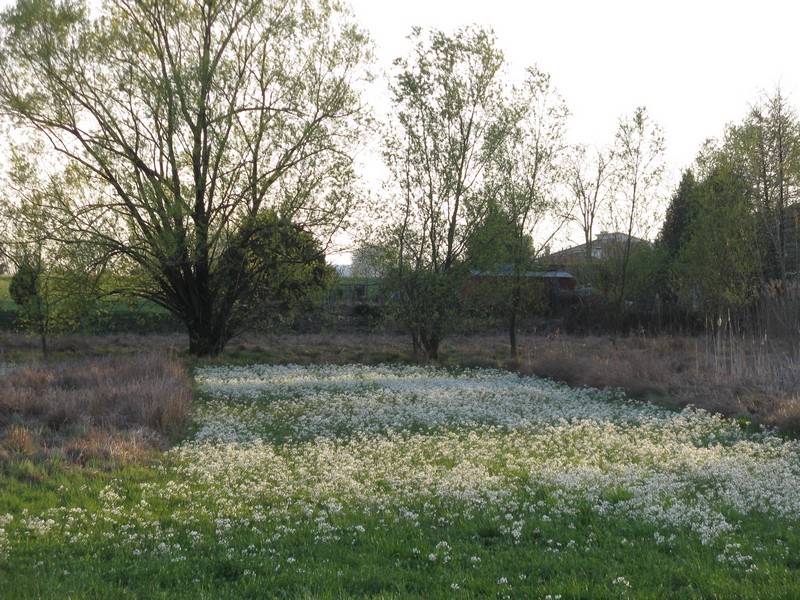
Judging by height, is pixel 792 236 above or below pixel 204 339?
above

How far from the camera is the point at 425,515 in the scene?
9258 millimetres

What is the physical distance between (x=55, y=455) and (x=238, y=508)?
427 cm

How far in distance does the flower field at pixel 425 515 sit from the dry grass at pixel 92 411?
0.85 metres

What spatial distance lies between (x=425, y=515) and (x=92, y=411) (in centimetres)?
995

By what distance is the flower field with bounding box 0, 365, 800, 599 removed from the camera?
6957 mm

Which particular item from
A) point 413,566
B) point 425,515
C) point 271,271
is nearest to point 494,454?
point 425,515

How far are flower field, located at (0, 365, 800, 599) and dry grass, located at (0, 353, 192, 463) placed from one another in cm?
85

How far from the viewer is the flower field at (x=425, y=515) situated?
22.8 feet

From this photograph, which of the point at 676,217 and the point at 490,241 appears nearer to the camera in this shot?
the point at 490,241

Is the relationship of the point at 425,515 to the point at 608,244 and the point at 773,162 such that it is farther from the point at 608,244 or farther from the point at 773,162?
the point at 608,244

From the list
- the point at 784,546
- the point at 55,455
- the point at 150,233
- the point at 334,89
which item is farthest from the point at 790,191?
the point at 55,455

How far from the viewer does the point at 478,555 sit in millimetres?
7715

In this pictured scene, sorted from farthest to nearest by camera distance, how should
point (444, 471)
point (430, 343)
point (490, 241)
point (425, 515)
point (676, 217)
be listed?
1. point (676, 217)
2. point (430, 343)
3. point (490, 241)
4. point (444, 471)
5. point (425, 515)

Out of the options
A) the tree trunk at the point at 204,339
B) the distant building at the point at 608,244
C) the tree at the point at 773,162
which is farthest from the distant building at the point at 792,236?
the tree trunk at the point at 204,339
